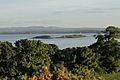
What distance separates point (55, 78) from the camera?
111ft

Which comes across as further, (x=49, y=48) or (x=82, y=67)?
(x=49, y=48)

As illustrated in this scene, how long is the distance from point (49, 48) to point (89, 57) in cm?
410

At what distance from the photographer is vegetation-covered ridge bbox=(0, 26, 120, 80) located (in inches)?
1373

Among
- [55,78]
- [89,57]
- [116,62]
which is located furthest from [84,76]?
[116,62]

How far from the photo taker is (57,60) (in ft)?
143

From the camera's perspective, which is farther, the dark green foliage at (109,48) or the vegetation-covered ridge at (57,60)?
the dark green foliage at (109,48)

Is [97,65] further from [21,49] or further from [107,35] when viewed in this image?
[21,49]

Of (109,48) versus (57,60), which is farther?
(109,48)

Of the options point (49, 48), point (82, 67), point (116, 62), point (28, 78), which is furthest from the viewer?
point (116, 62)

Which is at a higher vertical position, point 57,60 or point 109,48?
point 109,48

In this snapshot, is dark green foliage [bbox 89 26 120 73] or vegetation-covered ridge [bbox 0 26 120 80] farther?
dark green foliage [bbox 89 26 120 73]

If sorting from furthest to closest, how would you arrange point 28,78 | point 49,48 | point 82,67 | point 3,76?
point 49,48
point 82,67
point 3,76
point 28,78

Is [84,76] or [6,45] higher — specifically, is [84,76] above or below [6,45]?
below

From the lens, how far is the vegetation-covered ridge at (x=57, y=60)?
34.9 metres
